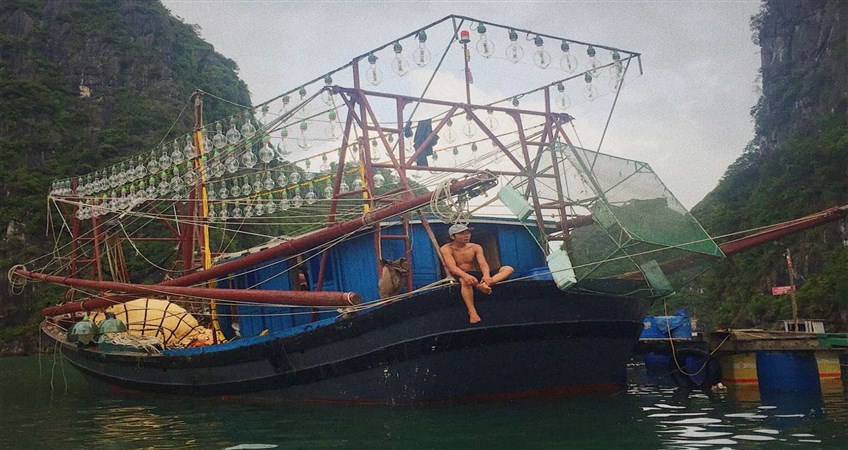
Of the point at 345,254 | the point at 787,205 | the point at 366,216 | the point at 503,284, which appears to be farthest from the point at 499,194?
the point at 787,205

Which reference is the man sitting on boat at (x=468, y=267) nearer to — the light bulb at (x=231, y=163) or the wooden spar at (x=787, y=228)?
the wooden spar at (x=787, y=228)

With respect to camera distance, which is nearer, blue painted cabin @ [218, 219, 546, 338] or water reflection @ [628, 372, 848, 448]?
water reflection @ [628, 372, 848, 448]

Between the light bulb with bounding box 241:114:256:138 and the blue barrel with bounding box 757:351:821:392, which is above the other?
the light bulb with bounding box 241:114:256:138

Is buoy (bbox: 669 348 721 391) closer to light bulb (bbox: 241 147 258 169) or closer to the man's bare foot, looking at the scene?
the man's bare foot

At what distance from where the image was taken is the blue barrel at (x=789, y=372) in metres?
11.8

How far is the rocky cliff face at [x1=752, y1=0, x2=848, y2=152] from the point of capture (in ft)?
145

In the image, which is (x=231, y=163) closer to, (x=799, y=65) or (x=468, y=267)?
(x=468, y=267)

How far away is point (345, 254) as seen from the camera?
1252cm

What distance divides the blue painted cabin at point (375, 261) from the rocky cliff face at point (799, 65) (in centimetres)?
3547

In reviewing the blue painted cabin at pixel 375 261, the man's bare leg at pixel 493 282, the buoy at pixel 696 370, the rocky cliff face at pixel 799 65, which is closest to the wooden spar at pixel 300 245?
the blue painted cabin at pixel 375 261

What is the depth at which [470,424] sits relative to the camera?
857 cm

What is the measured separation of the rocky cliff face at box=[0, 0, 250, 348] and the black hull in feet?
144

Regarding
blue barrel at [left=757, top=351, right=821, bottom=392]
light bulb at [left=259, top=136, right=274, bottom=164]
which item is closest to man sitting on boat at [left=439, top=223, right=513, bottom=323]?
light bulb at [left=259, top=136, right=274, bottom=164]

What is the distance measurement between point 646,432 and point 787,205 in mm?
35985
